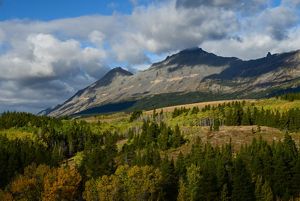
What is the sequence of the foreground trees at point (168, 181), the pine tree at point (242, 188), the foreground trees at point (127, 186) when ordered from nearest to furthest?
the foreground trees at point (127, 186) < the foreground trees at point (168, 181) < the pine tree at point (242, 188)

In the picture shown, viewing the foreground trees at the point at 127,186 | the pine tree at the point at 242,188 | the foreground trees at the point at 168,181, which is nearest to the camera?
the foreground trees at the point at 127,186

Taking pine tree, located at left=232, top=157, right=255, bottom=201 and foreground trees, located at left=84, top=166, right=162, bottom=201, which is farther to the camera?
pine tree, located at left=232, top=157, right=255, bottom=201

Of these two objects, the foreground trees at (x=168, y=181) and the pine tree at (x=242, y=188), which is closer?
the foreground trees at (x=168, y=181)

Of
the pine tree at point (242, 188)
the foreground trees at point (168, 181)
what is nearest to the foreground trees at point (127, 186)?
the foreground trees at point (168, 181)

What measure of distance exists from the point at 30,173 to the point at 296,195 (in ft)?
285

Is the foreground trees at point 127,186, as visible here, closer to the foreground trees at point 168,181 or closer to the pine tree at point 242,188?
the foreground trees at point 168,181

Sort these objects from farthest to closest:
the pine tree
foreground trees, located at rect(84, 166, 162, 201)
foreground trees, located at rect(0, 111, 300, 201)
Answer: the pine tree → foreground trees, located at rect(0, 111, 300, 201) → foreground trees, located at rect(84, 166, 162, 201)

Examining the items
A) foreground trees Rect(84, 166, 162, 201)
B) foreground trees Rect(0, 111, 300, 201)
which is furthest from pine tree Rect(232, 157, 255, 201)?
foreground trees Rect(84, 166, 162, 201)

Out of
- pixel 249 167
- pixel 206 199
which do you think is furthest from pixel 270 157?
pixel 206 199

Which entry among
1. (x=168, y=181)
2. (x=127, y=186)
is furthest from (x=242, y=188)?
(x=127, y=186)

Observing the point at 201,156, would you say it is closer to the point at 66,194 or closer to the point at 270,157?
the point at 270,157

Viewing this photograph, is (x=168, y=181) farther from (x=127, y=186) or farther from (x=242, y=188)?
(x=242, y=188)

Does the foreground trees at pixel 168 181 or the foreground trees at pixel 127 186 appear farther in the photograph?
the foreground trees at pixel 168 181

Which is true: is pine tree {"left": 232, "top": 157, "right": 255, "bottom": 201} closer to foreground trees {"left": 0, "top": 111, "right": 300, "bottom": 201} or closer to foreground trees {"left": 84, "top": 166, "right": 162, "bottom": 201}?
foreground trees {"left": 0, "top": 111, "right": 300, "bottom": 201}
